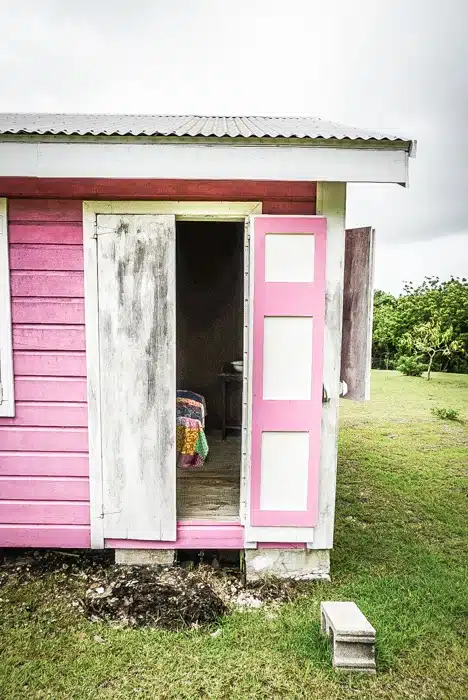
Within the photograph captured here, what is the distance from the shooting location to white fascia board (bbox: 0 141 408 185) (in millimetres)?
2840

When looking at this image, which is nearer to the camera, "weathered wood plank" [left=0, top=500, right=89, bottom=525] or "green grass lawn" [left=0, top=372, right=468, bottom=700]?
"green grass lawn" [left=0, top=372, right=468, bottom=700]

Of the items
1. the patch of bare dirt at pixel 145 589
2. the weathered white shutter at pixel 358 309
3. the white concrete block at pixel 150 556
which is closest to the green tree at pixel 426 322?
the weathered white shutter at pixel 358 309

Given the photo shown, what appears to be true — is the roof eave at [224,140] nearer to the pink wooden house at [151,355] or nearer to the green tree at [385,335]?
the pink wooden house at [151,355]

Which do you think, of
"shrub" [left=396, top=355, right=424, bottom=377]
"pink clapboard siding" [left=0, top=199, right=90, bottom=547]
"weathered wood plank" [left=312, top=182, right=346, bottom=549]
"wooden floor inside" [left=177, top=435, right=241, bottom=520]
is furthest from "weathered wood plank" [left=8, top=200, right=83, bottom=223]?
"shrub" [left=396, top=355, right=424, bottom=377]

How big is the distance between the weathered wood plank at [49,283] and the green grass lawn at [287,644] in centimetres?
191

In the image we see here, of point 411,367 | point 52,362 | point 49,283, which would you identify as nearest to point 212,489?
point 52,362

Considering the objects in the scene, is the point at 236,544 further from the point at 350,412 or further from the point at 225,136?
the point at 350,412

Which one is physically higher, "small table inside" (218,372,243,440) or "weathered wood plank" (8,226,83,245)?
"weathered wood plank" (8,226,83,245)

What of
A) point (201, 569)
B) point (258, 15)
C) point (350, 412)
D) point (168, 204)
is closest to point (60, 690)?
point (201, 569)

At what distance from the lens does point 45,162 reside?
286 centimetres

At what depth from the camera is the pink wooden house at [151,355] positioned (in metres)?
3.12

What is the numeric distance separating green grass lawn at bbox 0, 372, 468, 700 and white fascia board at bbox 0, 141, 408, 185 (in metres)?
2.55

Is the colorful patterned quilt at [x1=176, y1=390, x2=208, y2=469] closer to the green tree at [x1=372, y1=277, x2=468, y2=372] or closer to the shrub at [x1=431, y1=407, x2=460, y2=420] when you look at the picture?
the shrub at [x1=431, y1=407, x2=460, y2=420]

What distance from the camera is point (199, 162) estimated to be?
9.39 ft
